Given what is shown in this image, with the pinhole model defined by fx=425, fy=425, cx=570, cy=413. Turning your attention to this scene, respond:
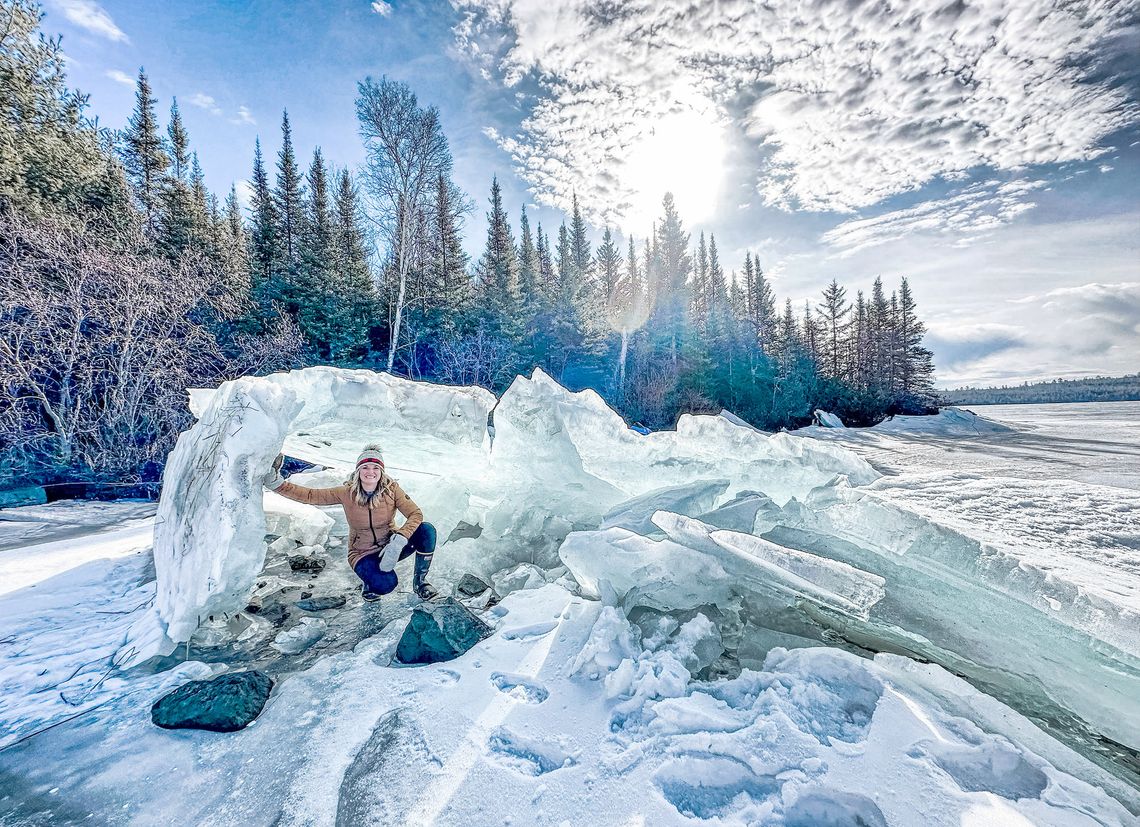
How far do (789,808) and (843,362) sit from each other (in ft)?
126

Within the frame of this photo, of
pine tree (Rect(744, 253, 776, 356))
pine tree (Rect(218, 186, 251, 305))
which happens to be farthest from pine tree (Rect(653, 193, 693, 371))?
pine tree (Rect(218, 186, 251, 305))

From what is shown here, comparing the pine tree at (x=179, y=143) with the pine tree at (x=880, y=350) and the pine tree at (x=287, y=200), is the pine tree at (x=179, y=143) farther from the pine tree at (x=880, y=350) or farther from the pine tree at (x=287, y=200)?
the pine tree at (x=880, y=350)

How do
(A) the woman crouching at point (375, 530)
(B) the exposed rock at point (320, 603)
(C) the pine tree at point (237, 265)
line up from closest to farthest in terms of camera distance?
(B) the exposed rock at point (320, 603), (A) the woman crouching at point (375, 530), (C) the pine tree at point (237, 265)

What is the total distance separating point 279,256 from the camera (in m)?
18.5

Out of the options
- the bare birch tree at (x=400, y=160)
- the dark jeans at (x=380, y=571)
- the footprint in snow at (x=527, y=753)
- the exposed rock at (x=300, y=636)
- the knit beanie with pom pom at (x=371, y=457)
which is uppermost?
the bare birch tree at (x=400, y=160)


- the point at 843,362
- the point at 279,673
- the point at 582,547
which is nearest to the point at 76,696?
the point at 279,673

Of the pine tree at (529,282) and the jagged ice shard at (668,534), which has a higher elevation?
the pine tree at (529,282)

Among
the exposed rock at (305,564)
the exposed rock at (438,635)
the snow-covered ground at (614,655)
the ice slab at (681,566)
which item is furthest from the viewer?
the exposed rock at (305,564)

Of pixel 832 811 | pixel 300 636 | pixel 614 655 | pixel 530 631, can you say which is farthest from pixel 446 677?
pixel 832 811

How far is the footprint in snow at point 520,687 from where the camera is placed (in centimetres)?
219

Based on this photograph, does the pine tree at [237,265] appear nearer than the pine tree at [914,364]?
Yes

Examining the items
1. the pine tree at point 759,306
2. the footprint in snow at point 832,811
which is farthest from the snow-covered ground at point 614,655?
the pine tree at point 759,306

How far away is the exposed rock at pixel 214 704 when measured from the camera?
1.98m

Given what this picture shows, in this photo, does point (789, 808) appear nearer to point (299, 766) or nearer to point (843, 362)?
point (299, 766)
